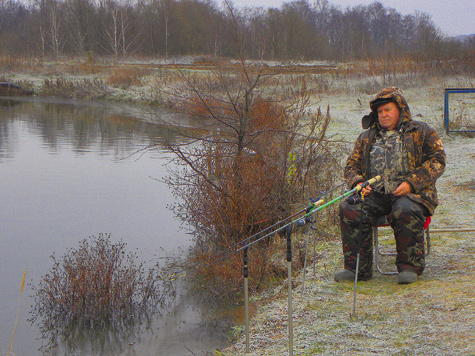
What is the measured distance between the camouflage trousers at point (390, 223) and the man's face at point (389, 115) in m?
0.62

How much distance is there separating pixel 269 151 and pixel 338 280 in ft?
11.7

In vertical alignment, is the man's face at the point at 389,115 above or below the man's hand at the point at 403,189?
above

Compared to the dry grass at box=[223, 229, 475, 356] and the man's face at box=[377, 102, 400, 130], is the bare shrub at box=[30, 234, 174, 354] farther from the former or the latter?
the man's face at box=[377, 102, 400, 130]

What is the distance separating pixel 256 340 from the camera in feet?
14.6

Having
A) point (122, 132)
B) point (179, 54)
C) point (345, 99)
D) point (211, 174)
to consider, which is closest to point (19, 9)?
point (179, 54)

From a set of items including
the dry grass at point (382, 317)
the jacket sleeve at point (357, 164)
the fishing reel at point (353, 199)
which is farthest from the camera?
the jacket sleeve at point (357, 164)

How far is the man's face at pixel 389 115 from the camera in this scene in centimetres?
488

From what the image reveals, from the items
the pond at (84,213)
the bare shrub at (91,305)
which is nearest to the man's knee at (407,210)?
the pond at (84,213)

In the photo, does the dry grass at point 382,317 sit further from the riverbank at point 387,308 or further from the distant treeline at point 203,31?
the distant treeline at point 203,31

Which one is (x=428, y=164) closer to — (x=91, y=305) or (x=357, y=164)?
(x=357, y=164)

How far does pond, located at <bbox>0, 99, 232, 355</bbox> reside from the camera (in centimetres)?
Result: 608

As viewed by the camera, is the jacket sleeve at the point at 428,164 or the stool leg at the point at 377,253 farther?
the stool leg at the point at 377,253

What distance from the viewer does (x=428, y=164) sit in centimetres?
473

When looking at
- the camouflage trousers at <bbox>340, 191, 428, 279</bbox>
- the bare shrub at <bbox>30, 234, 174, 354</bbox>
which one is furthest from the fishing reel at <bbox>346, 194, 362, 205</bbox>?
the bare shrub at <bbox>30, 234, 174, 354</bbox>
